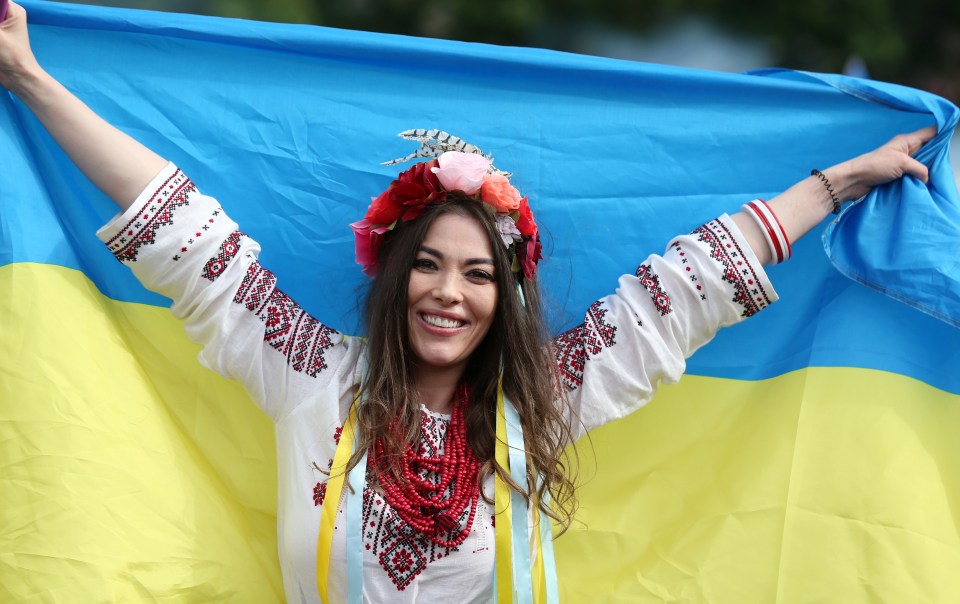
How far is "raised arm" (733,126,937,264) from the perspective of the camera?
7.64 feet

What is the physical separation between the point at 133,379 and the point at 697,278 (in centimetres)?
115

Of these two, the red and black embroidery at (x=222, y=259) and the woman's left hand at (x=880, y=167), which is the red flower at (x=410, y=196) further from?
the woman's left hand at (x=880, y=167)

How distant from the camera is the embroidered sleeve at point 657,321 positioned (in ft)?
7.37

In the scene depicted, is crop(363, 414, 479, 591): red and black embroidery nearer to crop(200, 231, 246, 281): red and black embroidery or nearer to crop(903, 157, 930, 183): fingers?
crop(200, 231, 246, 281): red and black embroidery

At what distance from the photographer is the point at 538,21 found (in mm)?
7789

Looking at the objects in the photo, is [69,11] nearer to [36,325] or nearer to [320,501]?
[36,325]

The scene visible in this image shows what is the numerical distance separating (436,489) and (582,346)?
0.41 m

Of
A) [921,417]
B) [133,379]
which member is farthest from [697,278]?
[133,379]

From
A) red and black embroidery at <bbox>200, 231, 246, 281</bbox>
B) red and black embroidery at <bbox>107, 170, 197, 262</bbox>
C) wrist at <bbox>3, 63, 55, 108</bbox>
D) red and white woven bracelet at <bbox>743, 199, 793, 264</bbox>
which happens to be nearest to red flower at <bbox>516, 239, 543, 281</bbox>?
red and white woven bracelet at <bbox>743, 199, 793, 264</bbox>

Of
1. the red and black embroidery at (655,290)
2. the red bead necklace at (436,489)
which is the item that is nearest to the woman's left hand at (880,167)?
the red and black embroidery at (655,290)

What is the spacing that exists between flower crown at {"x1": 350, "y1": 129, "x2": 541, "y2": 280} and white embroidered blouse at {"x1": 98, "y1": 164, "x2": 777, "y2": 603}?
193mm

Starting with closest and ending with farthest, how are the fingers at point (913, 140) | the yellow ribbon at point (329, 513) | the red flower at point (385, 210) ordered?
the yellow ribbon at point (329, 513) < the red flower at point (385, 210) < the fingers at point (913, 140)

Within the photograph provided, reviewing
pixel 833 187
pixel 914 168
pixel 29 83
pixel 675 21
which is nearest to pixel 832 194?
pixel 833 187

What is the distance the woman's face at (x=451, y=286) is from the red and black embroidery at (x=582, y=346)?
0.60 feet
